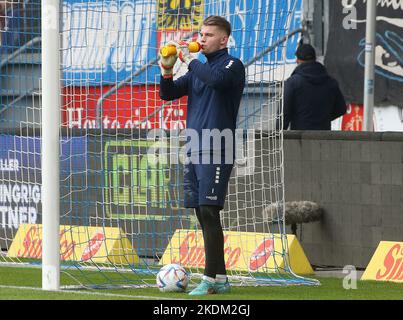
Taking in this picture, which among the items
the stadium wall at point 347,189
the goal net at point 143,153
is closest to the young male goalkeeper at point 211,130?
the goal net at point 143,153

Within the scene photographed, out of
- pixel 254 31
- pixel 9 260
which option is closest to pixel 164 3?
pixel 254 31

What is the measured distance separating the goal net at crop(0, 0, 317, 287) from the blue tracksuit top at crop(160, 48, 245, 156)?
1.63 metres

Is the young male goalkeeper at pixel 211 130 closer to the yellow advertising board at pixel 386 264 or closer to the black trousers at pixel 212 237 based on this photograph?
the black trousers at pixel 212 237

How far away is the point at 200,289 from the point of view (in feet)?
34.4

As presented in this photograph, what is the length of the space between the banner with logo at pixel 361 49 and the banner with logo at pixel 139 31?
11.5 ft

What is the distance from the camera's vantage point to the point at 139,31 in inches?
514

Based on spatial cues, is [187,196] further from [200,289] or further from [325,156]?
[325,156]

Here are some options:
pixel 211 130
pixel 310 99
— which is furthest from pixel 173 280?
pixel 310 99

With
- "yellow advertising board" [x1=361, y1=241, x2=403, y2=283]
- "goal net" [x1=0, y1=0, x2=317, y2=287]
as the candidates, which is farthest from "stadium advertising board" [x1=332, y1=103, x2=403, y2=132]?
"yellow advertising board" [x1=361, y1=241, x2=403, y2=283]

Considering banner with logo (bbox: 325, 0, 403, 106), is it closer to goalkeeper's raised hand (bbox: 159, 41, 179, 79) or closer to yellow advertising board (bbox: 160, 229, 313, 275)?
yellow advertising board (bbox: 160, 229, 313, 275)

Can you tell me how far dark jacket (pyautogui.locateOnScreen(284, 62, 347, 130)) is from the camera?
15.1 m

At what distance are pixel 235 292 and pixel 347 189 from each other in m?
3.00

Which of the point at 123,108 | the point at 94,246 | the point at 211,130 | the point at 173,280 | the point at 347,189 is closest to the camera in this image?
the point at 211,130

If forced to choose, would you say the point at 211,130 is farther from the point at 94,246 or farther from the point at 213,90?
the point at 94,246
